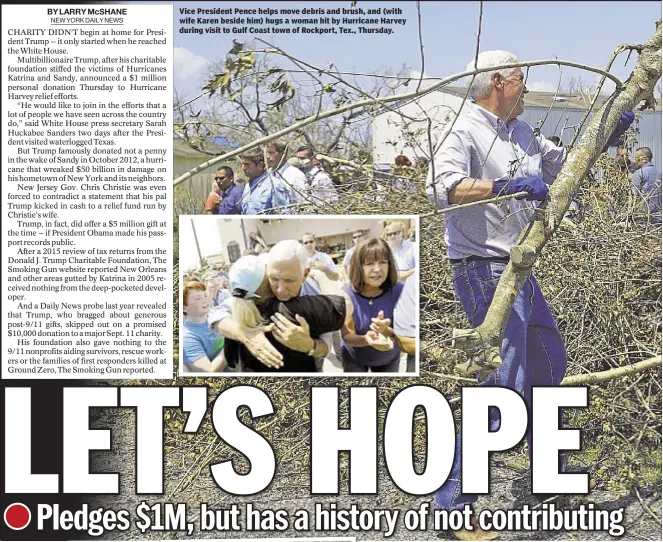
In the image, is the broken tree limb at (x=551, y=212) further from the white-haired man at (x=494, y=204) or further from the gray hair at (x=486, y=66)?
the gray hair at (x=486, y=66)

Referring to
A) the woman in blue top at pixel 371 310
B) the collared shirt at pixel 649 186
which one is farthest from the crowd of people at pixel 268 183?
the collared shirt at pixel 649 186

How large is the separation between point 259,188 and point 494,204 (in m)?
1.23

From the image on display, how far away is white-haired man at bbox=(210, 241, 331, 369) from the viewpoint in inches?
182

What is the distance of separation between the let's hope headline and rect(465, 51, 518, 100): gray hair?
1.57 meters

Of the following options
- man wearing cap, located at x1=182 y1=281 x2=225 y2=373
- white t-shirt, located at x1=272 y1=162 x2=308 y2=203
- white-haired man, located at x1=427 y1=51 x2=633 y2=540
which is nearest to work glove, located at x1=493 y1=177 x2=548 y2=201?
white-haired man, located at x1=427 y1=51 x2=633 y2=540

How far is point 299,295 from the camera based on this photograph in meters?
4.66

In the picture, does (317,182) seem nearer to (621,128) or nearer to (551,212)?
(551,212)

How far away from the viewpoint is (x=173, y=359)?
15.3 ft

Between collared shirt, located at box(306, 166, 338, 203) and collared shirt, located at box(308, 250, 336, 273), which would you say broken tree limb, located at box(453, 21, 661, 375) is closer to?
collared shirt, located at box(308, 250, 336, 273)

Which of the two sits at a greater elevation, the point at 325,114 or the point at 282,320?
the point at 325,114

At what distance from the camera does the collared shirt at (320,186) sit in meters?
4.66

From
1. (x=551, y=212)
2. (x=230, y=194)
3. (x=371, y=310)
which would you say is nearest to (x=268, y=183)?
(x=230, y=194)

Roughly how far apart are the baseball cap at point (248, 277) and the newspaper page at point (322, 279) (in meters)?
0.02

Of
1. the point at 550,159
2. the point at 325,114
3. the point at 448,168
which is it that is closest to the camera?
the point at 325,114
